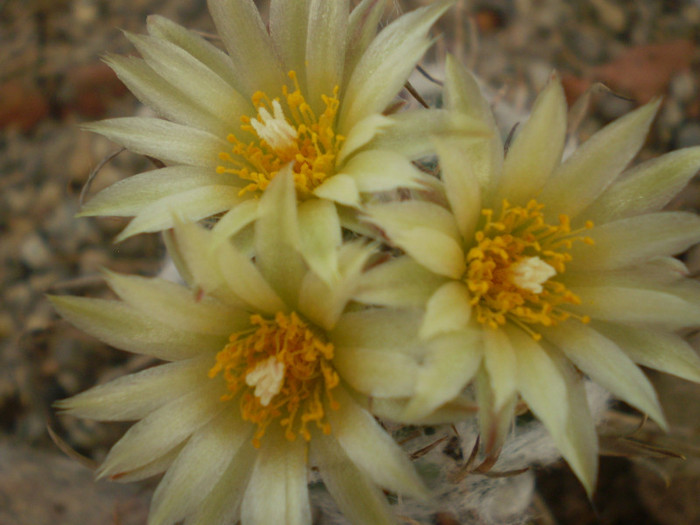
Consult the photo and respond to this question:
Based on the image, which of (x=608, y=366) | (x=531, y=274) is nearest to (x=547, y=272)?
(x=531, y=274)

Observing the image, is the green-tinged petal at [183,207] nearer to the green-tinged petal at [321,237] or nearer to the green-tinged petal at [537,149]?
the green-tinged petal at [321,237]

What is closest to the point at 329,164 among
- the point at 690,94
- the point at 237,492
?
the point at 237,492

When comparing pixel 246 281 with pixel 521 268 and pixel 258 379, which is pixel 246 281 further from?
pixel 521 268

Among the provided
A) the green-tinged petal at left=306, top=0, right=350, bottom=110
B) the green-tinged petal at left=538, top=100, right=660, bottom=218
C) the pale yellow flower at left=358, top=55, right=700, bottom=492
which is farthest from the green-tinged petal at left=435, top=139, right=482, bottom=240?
the green-tinged petal at left=306, top=0, right=350, bottom=110

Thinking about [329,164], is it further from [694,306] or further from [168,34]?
[694,306]

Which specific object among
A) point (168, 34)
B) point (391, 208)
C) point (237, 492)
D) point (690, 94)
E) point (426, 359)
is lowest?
point (690, 94)

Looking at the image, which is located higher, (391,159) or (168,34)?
(168,34)
